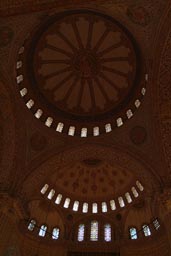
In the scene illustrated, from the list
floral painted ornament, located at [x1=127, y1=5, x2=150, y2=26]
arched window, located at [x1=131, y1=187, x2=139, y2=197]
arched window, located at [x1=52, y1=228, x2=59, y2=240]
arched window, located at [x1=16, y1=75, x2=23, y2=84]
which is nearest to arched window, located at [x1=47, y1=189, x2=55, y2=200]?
arched window, located at [x1=52, y1=228, x2=59, y2=240]

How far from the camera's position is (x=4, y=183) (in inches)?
543

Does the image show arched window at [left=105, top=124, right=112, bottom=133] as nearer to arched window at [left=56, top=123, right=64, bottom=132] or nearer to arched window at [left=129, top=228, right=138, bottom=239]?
arched window at [left=56, top=123, right=64, bottom=132]

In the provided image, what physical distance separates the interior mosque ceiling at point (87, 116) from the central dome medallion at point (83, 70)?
6 centimetres

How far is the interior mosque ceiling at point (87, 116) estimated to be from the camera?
1228cm

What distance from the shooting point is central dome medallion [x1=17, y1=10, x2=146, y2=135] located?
1536 cm

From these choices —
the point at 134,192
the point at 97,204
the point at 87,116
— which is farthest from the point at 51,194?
the point at 87,116

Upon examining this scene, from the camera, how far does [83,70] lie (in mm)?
17234

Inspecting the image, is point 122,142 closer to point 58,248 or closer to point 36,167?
point 36,167

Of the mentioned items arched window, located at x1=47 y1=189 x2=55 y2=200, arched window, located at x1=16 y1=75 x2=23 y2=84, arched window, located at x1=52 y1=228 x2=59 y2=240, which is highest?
arched window, located at x1=16 y1=75 x2=23 y2=84

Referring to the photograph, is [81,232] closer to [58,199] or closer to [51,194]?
[58,199]

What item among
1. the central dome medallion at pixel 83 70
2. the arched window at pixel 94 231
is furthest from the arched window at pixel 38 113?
the arched window at pixel 94 231

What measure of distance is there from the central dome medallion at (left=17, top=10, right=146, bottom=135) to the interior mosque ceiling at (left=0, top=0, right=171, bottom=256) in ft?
0.20

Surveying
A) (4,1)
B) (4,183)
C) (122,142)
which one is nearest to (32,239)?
(4,183)

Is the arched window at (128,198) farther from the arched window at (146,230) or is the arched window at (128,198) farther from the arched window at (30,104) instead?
the arched window at (30,104)
